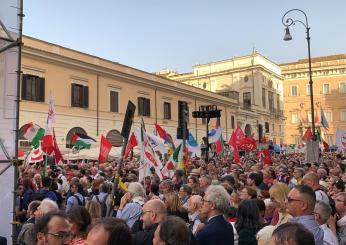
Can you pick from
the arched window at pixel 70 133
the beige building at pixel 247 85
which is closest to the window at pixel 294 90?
the beige building at pixel 247 85

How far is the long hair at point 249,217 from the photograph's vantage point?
4992mm

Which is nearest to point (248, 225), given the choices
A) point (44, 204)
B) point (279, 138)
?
point (44, 204)

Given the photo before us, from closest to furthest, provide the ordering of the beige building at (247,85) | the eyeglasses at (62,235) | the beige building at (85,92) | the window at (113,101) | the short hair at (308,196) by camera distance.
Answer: the eyeglasses at (62,235) < the short hair at (308,196) < the beige building at (85,92) < the window at (113,101) < the beige building at (247,85)

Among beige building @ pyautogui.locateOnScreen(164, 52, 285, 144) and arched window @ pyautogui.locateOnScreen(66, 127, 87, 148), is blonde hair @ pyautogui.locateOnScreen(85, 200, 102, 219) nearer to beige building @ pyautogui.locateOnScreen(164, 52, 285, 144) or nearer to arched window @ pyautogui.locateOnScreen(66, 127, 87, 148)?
arched window @ pyautogui.locateOnScreen(66, 127, 87, 148)

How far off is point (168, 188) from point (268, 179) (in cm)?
401

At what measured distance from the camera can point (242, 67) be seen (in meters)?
58.1

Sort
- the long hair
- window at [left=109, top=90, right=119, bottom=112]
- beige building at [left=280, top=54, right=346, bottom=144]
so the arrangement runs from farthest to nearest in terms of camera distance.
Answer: beige building at [left=280, top=54, right=346, bottom=144]
window at [left=109, top=90, right=119, bottom=112]
the long hair

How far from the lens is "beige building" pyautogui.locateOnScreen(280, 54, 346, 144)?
71.9 m

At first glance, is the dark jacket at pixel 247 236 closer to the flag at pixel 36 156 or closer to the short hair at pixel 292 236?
the short hair at pixel 292 236

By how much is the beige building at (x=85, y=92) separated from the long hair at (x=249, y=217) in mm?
22051

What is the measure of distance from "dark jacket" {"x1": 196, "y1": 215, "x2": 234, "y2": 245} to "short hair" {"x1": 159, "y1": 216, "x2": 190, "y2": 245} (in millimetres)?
1129

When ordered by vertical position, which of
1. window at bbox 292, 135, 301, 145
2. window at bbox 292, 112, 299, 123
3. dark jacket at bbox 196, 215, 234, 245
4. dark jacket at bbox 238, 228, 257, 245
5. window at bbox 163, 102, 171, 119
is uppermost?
window at bbox 292, 112, 299, 123

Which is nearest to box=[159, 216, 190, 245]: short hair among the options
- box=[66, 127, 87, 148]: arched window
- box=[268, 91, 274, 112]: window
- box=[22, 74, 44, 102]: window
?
box=[22, 74, 44, 102]: window

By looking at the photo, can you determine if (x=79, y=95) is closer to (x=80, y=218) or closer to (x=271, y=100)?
(x=80, y=218)
